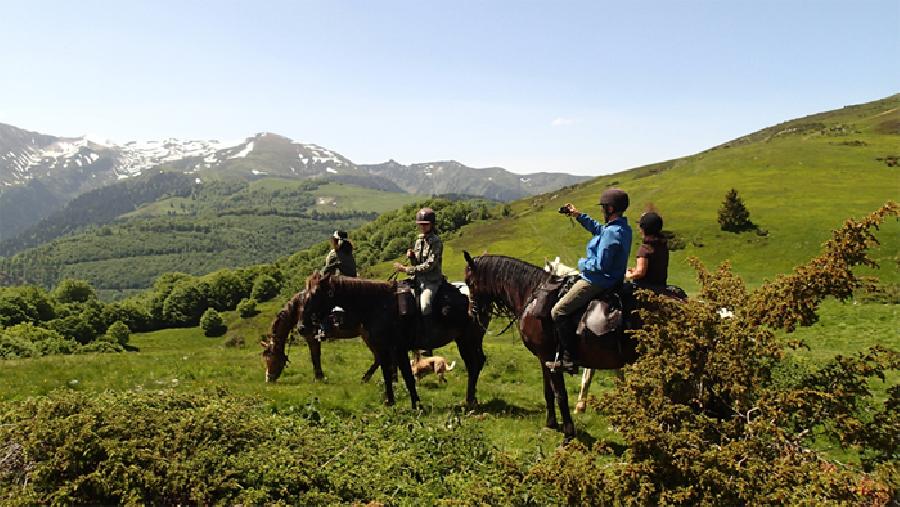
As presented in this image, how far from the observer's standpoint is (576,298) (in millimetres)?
9875

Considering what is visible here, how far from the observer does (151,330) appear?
122 meters

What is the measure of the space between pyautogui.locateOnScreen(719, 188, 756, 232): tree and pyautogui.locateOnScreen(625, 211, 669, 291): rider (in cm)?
6421

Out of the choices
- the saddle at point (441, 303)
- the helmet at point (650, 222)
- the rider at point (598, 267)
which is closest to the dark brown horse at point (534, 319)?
the rider at point (598, 267)

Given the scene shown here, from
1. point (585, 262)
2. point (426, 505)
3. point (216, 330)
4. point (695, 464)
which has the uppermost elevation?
point (585, 262)

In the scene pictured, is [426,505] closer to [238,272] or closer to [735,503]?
[735,503]

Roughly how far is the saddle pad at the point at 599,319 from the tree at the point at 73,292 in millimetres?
132684

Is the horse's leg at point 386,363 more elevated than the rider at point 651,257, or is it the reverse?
the rider at point 651,257

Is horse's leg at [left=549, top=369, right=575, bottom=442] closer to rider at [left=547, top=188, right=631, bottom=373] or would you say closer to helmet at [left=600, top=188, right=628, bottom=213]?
rider at [left=547, top=188, right=631, bottom=373]

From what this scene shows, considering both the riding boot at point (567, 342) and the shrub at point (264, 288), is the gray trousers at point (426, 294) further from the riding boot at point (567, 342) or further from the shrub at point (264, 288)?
the shrub at point (264, 288)

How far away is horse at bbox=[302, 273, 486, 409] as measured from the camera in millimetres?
12414

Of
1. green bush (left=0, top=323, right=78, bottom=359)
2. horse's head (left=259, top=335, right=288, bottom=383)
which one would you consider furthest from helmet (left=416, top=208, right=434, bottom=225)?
green bush (left=0, top=323, right=78, bottom=359)

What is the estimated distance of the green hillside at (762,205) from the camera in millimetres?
56481

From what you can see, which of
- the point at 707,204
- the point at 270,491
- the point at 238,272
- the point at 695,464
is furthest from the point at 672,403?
the point at 238,272

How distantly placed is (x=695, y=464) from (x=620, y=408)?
1.13 m
